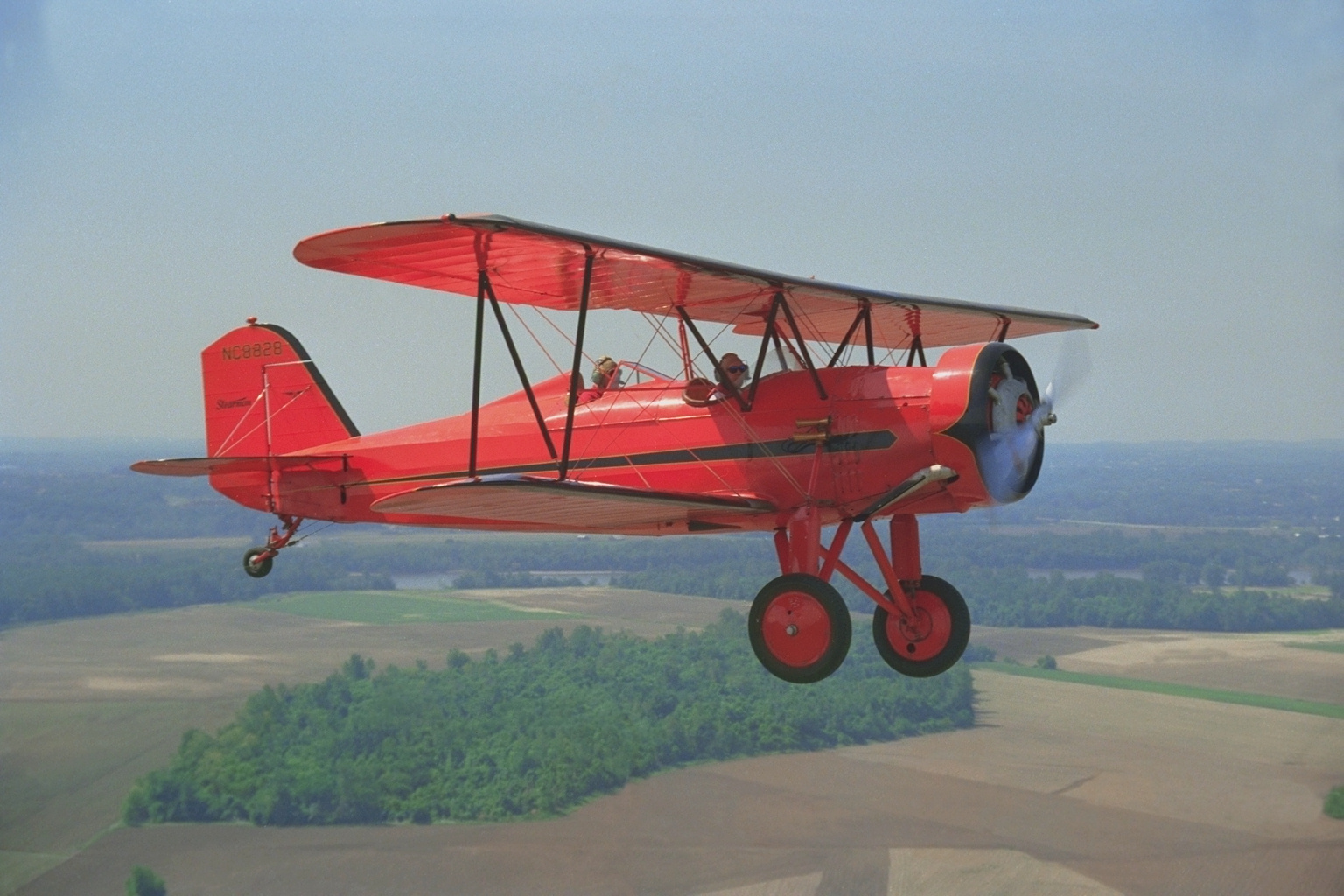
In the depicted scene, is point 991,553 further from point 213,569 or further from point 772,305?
point 772,305

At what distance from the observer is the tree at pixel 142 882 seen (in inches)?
1821

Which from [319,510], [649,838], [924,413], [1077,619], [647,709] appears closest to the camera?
[924,413]

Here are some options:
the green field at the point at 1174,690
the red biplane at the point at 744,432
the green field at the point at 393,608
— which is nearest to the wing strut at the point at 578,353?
the red biplane at the point at 744,432

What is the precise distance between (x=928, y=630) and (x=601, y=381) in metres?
3.14

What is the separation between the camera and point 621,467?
430 inches

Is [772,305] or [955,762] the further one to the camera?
[955,762]

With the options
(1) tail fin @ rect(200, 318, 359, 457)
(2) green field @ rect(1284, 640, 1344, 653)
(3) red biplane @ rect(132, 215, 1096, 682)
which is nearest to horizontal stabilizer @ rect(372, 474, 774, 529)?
(3) red biplane @ rect(132, 215, 1096, 682)

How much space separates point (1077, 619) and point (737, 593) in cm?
1943

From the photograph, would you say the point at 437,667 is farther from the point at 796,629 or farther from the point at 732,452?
the point at 796,629

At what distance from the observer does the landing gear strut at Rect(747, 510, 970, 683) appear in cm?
957

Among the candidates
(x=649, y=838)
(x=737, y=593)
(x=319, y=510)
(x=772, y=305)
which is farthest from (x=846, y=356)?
(x=737, y=593)

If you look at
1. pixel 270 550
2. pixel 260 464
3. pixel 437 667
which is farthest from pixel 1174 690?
pixel 260 464

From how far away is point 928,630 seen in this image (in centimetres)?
1076

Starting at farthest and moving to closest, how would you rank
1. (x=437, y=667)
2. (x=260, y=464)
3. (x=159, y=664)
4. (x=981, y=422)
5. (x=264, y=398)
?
(x=437, y=667) < (x=159, y=664) < (x=264, y=398) < (x=260, y=464) < (x=981, y=422)
